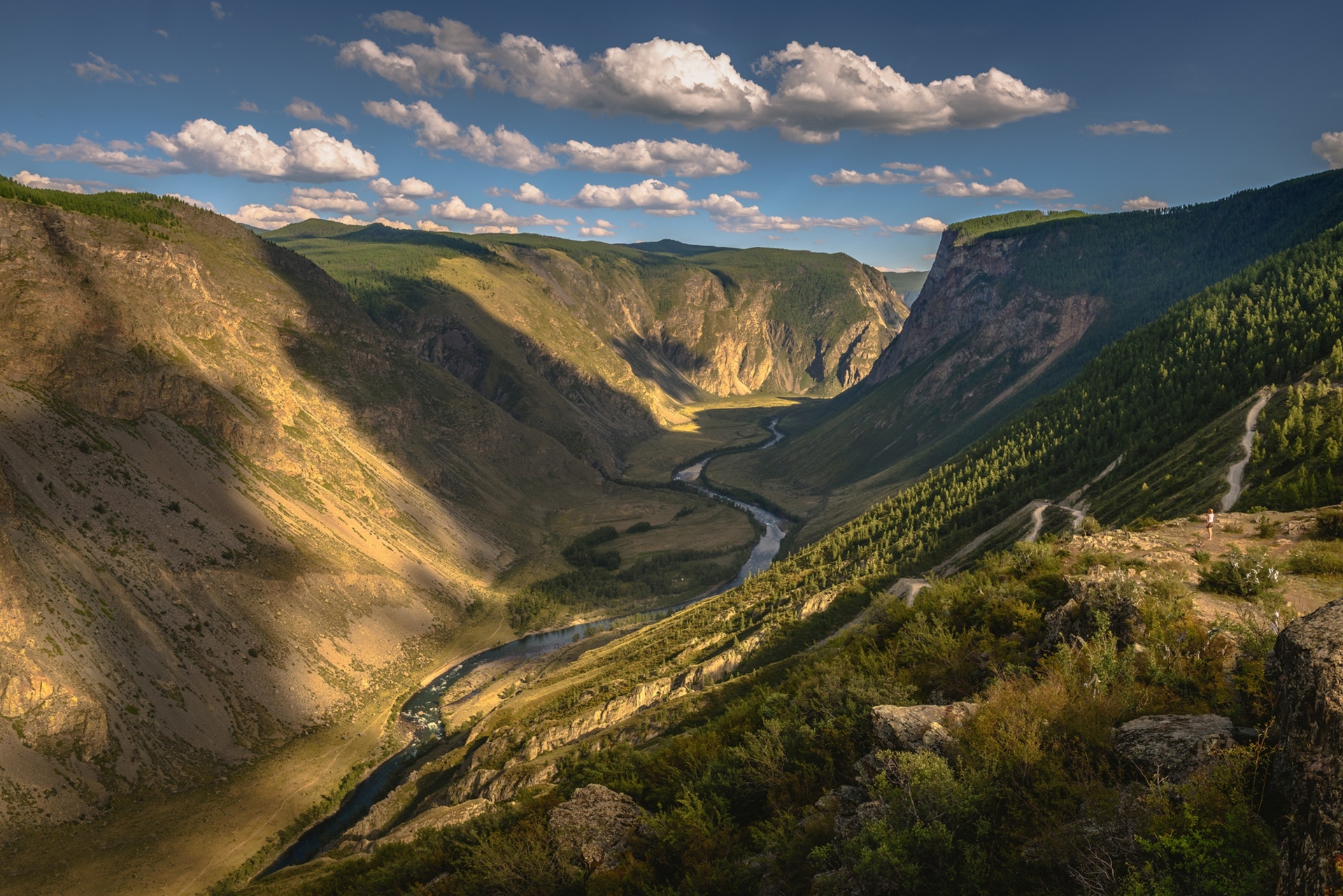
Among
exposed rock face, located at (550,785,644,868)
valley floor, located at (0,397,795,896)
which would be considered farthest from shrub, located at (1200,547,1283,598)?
valley floor, located at (0,397,795,896)

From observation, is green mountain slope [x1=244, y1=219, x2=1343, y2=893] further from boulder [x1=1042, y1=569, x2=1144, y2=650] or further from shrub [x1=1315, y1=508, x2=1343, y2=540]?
shrub [x1=1315, y1=508, x2=1343, y2=540]

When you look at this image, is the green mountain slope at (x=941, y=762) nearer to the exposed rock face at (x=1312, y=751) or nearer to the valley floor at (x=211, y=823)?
the exposed rock face at (x=1312, y=751)

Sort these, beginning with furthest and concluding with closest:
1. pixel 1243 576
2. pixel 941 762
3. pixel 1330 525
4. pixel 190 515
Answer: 1. pixel 190 515
2. pixel 1330 525
3. pixel 1243 576
4. pixel 941 762

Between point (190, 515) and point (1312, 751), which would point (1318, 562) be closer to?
point (1312, 751)

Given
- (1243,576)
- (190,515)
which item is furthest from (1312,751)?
(190,515)

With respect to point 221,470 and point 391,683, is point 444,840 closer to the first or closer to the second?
point 391,683

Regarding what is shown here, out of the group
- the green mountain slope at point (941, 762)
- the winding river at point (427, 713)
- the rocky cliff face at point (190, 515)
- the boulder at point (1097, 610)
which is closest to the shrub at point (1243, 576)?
the green mountain slope at point (941, 762)
